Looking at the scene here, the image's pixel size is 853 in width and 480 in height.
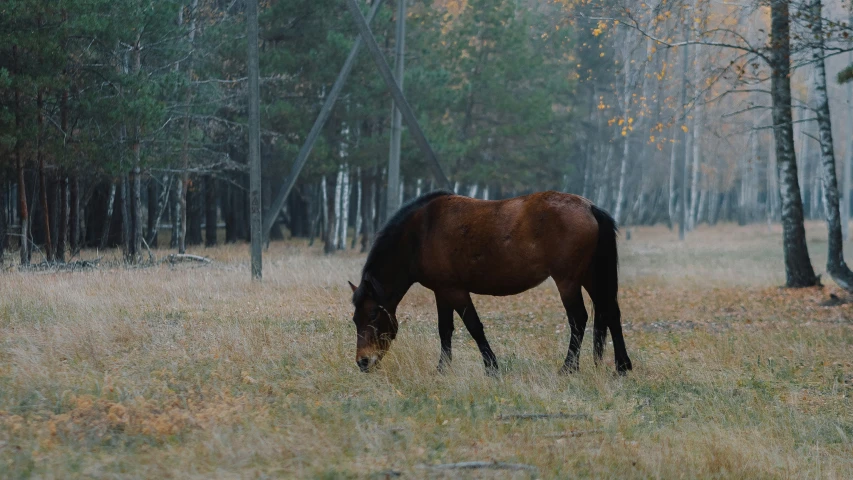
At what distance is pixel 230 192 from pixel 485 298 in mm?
20456

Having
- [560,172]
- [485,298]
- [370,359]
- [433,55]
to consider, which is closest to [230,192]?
[433,55]

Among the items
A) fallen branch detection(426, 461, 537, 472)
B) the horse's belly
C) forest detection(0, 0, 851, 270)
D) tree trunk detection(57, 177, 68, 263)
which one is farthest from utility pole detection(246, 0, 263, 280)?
fallen branch detection(426, 461, 537, 472)

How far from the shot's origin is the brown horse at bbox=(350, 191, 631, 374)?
26.4 ft

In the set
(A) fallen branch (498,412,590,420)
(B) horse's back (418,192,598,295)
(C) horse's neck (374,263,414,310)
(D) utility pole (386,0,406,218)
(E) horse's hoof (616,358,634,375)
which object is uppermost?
(D) utility pole (386,0,406,218)

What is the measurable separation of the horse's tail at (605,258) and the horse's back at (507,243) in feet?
0.26

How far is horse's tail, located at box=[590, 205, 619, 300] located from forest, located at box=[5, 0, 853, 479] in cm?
3

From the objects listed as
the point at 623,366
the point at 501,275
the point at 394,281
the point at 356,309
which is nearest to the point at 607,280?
the point at 623,366

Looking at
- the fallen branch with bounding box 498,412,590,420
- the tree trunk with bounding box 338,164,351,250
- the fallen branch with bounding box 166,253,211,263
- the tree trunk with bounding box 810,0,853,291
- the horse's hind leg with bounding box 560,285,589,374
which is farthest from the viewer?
the tree trunk with bounding box 338,164,351,250

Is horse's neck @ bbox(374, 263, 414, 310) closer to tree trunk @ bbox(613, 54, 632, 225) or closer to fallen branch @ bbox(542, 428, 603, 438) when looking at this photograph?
fallen branch @ bbox(542, 428, 603, 438)

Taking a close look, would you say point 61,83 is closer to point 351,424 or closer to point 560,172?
point 351,424

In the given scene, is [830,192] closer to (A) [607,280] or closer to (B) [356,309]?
(A) [607,280]

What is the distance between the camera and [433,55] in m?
32.6

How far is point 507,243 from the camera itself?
26.8 ft

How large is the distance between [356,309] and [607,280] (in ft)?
7.57
